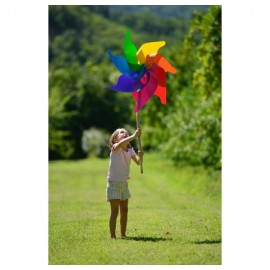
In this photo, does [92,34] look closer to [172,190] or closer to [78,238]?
[172,190]

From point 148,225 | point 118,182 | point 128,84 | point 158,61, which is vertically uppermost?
point 158,61

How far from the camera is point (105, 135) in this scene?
125 ft

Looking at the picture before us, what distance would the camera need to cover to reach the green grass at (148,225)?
23.7ft

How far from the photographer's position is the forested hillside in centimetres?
1416

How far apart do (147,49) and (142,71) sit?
0.90 ft

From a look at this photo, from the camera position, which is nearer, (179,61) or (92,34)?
(179,61)

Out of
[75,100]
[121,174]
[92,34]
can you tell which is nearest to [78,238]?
[121,174]

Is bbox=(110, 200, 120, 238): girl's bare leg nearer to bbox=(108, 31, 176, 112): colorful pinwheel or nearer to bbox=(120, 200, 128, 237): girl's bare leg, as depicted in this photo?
bbox=(120, 200, 128, 237): girl's bare leg

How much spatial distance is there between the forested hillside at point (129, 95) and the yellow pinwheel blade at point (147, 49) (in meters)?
2.18

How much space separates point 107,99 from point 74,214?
27.3 m

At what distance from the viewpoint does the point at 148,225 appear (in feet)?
29.9

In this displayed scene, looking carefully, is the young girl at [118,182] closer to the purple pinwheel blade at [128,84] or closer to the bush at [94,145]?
the purple pinwheel blade at [128,84]

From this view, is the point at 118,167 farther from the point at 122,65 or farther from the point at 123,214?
the point at 122,65

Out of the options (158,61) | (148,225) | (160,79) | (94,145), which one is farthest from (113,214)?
(94,145)
